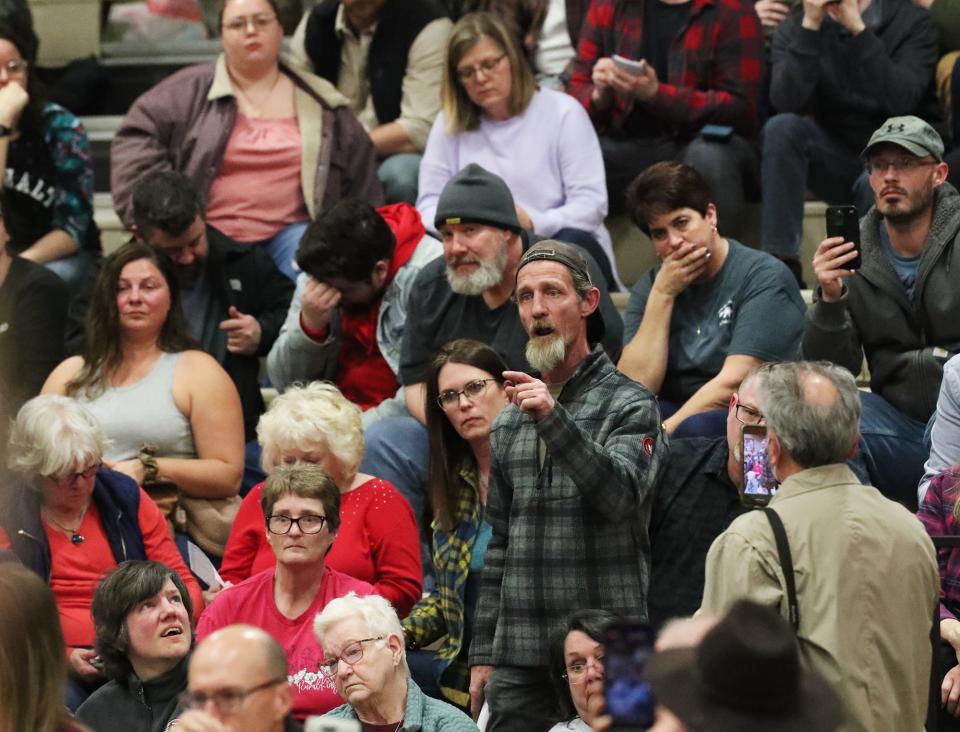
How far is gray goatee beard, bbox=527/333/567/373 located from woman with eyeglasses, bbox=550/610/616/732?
0.59 meters

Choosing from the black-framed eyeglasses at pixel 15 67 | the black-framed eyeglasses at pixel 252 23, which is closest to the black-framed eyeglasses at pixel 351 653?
the black-framed eyeglasses at pixel 252 23

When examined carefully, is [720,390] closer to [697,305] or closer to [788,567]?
[697,305]

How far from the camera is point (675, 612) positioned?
421 cm

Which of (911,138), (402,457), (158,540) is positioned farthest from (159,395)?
(911,138)

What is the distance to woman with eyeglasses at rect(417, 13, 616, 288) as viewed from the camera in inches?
230

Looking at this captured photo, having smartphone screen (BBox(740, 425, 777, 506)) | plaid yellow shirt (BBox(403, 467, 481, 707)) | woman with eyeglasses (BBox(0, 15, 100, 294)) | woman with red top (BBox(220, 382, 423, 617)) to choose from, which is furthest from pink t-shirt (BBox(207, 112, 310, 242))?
smartphone screen (BBox(740, 425, 777, 506))

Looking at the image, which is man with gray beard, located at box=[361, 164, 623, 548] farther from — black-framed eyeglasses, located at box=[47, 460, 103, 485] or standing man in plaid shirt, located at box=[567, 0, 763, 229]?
standing man in plaid shirt, located at box=[567, 0, 763, 229]

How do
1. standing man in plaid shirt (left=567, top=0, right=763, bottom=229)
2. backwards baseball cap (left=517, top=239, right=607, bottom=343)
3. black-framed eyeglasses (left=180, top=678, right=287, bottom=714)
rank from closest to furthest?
black-framed eyeglasses (left=180, top=678, right=287, bottom=714) → backwards baseball cap (left=517, top=239, right=607, bottom=343) → standing man in plaid shirt (left=567, top=0, right=763, bottom=229)

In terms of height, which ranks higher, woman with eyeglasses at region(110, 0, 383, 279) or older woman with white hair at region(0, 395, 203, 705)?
woman with eyeglasses at region(110, 0, 383, 279)

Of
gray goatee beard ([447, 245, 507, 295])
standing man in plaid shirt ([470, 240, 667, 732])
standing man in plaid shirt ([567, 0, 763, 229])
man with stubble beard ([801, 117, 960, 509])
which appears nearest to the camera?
standing man in plaid shirt ([470, 240, 667, 732])

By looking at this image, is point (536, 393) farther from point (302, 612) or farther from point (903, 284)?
point (903, 284)

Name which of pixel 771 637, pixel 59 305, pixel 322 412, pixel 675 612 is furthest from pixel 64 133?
pixel 771 637

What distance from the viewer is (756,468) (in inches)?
142

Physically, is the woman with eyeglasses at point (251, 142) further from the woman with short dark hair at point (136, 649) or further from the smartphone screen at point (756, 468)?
the smartphone screen at point (756, 468)
